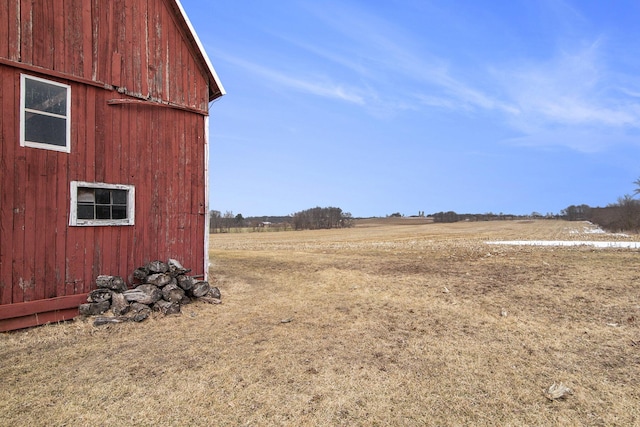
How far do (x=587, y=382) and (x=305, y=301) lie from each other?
19.1 feet

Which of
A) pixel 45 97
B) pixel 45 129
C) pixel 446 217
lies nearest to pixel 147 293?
pixel 45 129

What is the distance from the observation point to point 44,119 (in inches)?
274

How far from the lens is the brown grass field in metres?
3.80

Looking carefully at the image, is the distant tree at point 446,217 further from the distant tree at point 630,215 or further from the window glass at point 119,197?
the window glass at point 119,197

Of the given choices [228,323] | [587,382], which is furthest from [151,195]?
[587,382]

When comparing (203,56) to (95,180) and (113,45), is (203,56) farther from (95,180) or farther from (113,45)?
(95,180)

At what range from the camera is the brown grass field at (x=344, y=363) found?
3.80 meters

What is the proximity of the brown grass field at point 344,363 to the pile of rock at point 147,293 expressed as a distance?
32 cm

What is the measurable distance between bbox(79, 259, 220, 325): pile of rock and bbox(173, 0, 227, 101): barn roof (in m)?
4.83

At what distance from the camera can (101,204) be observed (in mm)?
7691

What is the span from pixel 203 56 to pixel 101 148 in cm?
363

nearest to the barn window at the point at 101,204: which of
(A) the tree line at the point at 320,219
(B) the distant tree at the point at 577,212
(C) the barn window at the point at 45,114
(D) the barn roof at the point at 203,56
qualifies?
(C) the barn window at the point at 45,114

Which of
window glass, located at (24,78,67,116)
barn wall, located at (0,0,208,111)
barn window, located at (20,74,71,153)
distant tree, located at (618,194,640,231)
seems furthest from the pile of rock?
distant tree, located at (618,194,640,231)

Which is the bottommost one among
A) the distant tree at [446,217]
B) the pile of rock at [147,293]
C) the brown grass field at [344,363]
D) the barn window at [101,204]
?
the brown grass field at [344,363]
